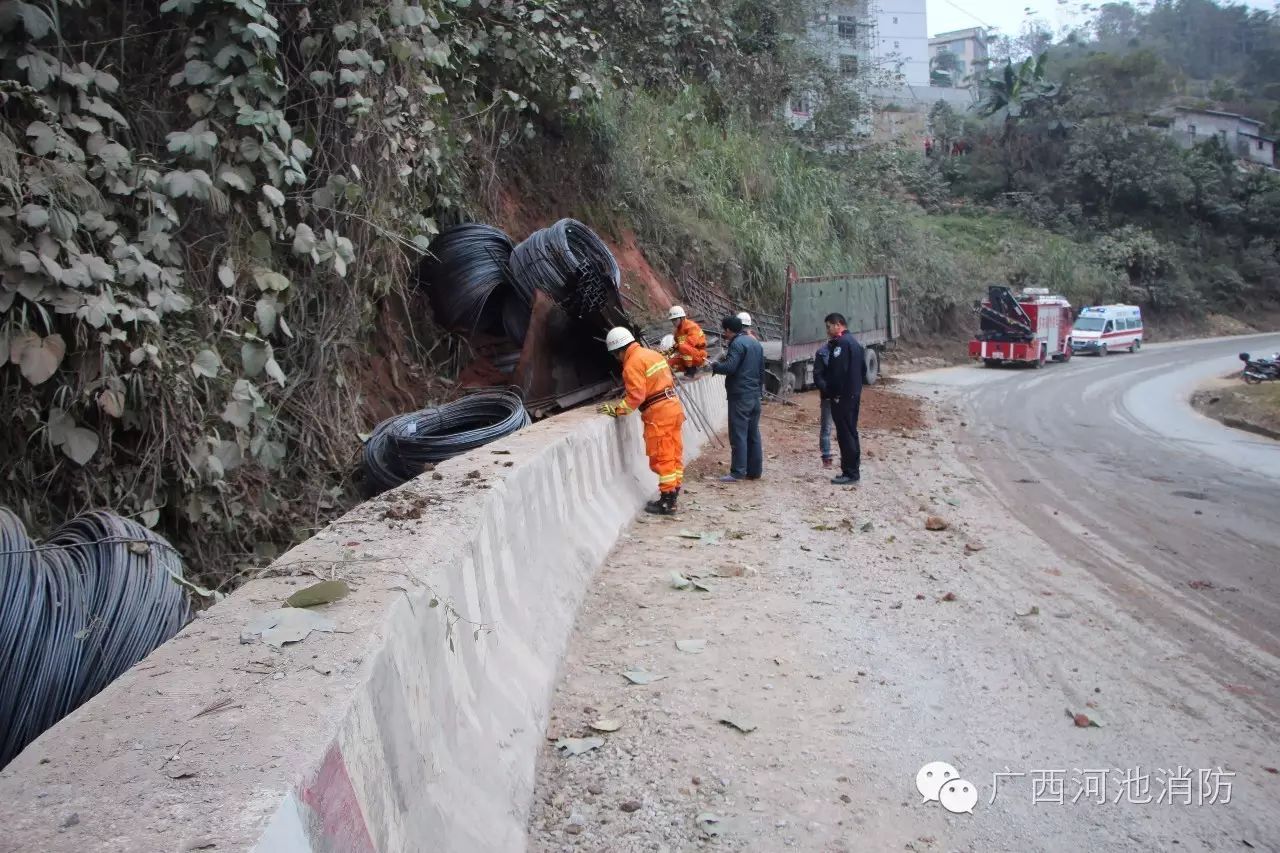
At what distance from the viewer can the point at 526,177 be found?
13602mm

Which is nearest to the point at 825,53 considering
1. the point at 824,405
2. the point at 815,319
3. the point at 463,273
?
the point at 815,319

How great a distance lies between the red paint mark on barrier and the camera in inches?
82.7

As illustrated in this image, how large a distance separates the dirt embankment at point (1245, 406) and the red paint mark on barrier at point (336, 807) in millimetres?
19253

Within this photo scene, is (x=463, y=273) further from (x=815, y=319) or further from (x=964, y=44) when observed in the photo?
(x=964, y=44)

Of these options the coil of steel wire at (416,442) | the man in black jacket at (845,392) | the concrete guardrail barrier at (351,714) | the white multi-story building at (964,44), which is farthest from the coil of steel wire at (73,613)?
the white multi-story building at (964,44)

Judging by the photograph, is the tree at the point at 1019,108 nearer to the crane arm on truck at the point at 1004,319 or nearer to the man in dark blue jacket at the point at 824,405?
the crane arm on truck at the point at 1004,319

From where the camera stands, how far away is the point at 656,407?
831 cm

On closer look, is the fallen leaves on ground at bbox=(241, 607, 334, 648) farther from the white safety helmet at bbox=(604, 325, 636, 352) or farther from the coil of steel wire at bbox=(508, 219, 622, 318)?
the coil of steel wire at bbox=(508, 219, 622, 318)

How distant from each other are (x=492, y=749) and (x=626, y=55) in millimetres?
18461

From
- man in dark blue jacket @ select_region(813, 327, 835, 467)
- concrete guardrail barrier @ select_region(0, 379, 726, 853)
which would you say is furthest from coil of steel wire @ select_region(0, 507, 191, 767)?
man in dark blue jacket @ select_region(813, 327, 835, 467)

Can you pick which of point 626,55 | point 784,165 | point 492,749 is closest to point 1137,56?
point 784,165

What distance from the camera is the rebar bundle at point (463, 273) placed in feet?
32.6

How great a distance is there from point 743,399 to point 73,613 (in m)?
7.55

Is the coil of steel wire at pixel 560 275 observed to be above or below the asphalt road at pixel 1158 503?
above
